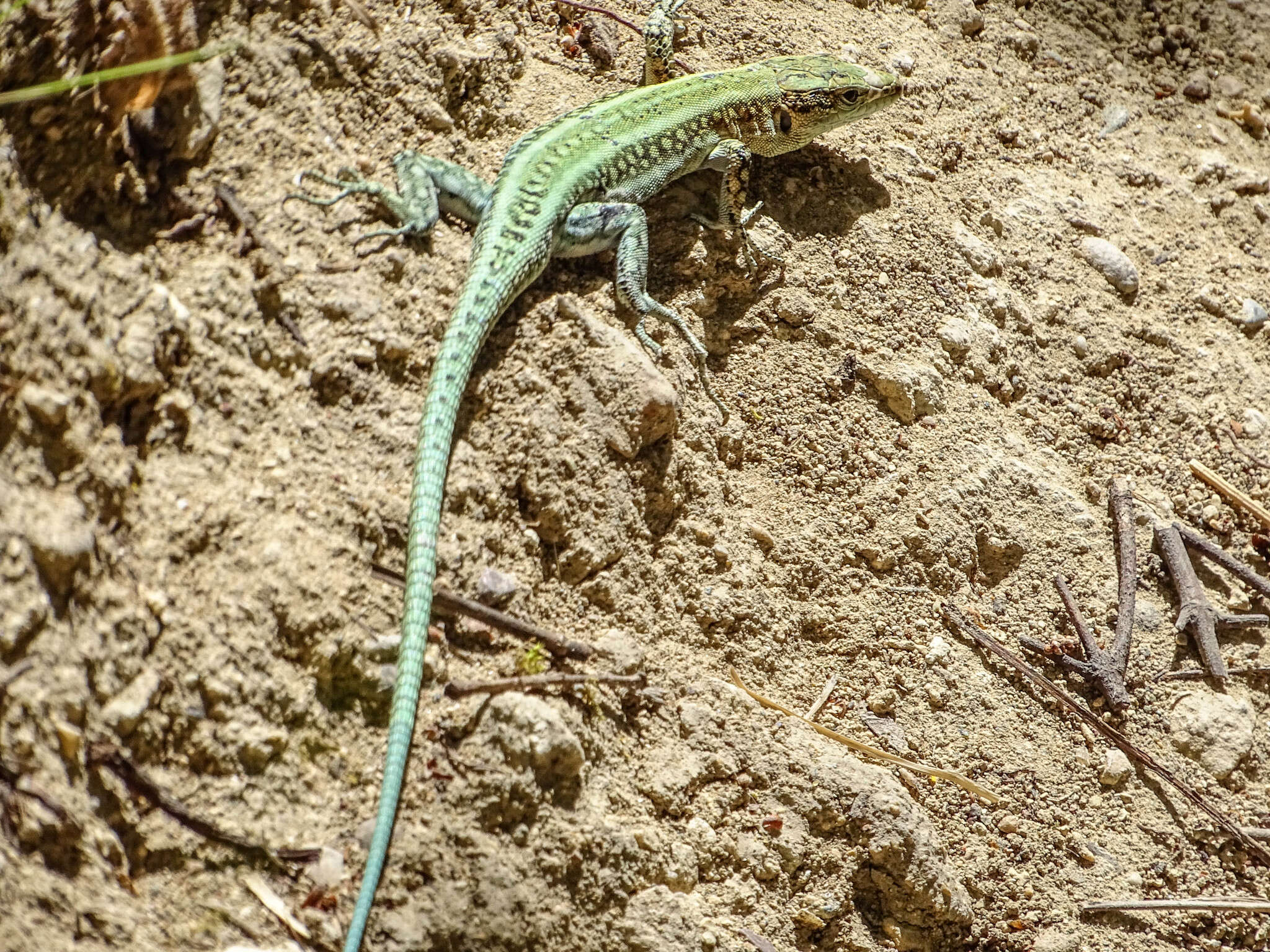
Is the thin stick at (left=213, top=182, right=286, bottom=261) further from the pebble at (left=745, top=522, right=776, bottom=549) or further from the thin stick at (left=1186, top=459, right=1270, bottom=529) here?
the thin stick at (left=1186, top=459, right=1270, bottom=529)

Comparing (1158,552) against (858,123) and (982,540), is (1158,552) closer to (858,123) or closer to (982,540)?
(982,540)

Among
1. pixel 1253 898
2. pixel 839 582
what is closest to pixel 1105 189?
pixel 839 582

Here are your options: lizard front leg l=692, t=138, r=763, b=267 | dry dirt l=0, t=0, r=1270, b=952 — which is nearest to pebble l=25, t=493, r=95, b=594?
dry dirt l=0, t=0, r=1270, b=952

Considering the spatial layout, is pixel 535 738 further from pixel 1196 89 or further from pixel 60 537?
pixel 1196 89

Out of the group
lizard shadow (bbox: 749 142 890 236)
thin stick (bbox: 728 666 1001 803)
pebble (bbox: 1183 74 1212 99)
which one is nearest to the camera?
thin stick (bbox: 728 666 1001 803)

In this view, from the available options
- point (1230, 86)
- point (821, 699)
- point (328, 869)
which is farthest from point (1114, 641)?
point (1230, 86)

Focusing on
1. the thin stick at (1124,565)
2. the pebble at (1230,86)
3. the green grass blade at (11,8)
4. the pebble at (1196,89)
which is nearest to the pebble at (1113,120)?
the pebble at (1196,89)
